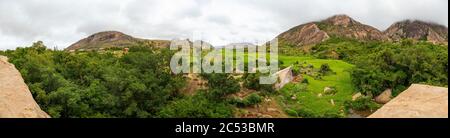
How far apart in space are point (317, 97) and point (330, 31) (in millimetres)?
128707

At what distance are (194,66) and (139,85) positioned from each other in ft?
30.1

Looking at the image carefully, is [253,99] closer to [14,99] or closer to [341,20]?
[14,99]

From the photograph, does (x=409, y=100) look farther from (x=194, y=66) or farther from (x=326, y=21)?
(x=326, y=21)

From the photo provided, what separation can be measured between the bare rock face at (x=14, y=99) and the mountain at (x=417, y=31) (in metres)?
169

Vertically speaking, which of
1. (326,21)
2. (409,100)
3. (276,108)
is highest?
(326,21)

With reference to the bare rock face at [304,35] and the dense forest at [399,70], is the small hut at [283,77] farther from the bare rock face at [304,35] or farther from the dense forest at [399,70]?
the bare rock face at [304,35]

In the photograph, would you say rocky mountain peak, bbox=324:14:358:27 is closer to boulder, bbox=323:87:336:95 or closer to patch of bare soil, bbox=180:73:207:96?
boulder, bbox=323:87:336:95

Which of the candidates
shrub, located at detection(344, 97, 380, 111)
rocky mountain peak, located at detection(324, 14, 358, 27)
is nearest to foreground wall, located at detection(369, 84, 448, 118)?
shrub, located at detection(344, 97, 380, 111)

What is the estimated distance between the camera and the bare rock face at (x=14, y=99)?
17484 millimetres

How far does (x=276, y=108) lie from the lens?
1444 inches

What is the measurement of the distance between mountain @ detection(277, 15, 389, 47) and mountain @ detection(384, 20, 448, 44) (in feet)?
25.3

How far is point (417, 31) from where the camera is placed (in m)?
179

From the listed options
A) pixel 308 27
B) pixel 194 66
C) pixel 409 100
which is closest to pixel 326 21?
pixel 308 27
